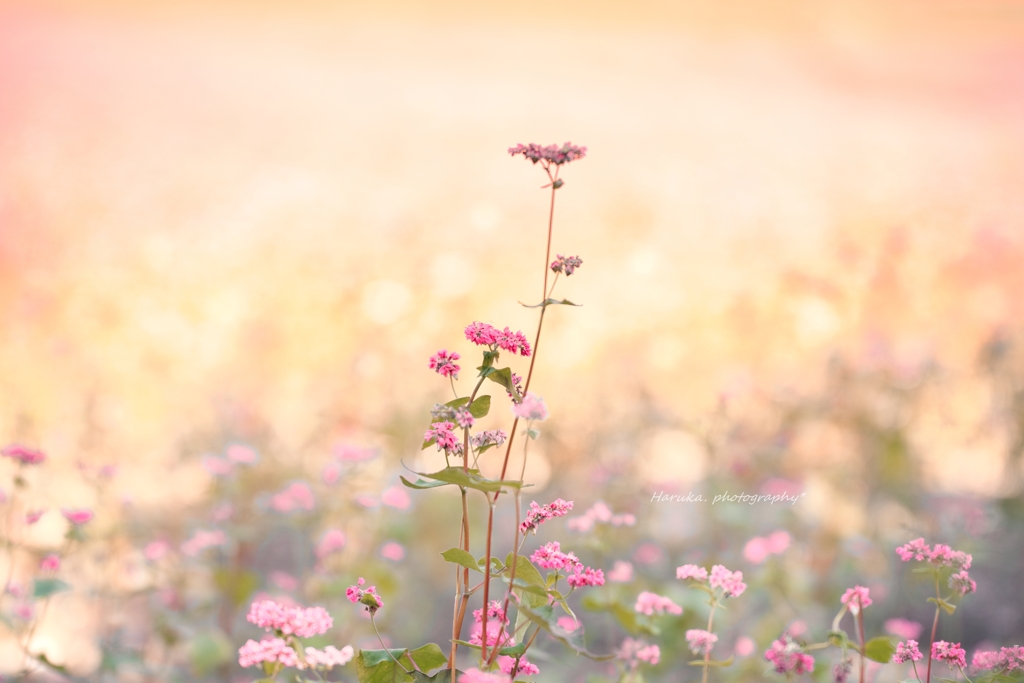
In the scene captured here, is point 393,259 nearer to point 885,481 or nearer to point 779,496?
point 779,496

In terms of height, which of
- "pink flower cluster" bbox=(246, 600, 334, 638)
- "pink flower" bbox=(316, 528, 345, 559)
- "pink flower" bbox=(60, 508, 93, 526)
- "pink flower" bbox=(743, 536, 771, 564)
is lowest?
"pink flower" bbox=(316, 528, 345, 559)

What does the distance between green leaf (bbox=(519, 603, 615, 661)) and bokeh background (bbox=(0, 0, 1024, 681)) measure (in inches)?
31.2

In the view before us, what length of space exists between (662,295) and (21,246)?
4.92 ft

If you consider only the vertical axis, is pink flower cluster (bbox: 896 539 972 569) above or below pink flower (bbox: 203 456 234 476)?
above

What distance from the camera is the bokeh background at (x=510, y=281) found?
1.55 metres

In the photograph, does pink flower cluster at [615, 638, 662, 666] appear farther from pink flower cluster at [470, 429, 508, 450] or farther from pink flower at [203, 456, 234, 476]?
pink flower at [203, 456, 234, 476]

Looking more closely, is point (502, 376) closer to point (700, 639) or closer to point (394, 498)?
point (700, 639)

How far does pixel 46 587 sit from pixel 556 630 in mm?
798

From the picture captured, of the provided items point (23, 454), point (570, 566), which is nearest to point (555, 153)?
point (570, 566)

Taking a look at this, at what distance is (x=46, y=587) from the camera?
1028 mm

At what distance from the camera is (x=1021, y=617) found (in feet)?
4.96

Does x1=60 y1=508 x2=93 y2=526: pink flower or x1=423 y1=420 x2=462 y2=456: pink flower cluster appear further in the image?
x1=60 y1=508 x2=93 y2=526: pink flower

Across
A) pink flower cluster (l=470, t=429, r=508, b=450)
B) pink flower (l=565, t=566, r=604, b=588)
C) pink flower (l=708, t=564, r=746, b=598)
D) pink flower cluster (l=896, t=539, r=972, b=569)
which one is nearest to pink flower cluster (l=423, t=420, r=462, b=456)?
pink flower cluster (l=470, t=429, r=508, b=450)

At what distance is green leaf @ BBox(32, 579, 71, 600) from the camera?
1.02 metres
